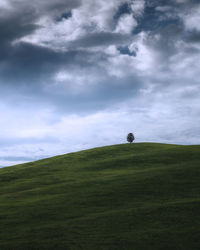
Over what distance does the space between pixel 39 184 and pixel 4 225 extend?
17888mm

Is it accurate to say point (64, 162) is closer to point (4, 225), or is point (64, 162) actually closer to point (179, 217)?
point (4, 225)

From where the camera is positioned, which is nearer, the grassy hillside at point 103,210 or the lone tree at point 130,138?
the grassy hillside at point 103,210

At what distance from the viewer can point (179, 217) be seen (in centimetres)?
2217

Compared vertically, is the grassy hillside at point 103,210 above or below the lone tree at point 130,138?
below

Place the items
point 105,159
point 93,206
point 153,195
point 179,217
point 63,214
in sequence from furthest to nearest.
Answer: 1. point 105,159
2. point 153,195
3. point 93,206
4. point 63,214
5. point 179,217

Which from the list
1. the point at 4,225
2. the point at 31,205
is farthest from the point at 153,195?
the point at 4,225

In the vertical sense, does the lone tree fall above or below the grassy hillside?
above

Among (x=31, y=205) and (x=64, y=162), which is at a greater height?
(x=64, y=162)

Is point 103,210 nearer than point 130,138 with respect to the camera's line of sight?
Yes

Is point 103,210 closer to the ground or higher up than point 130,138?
closer to the ground

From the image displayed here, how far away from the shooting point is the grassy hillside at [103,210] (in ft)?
61.6

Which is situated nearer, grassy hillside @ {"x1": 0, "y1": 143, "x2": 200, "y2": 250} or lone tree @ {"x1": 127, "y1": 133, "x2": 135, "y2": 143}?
grassy hillside @ {"x1": 0, "y1": 143, "x2": 200, "y2": 250}

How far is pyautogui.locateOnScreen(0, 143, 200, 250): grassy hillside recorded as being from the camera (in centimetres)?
1878

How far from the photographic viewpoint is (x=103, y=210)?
84.7 ft
